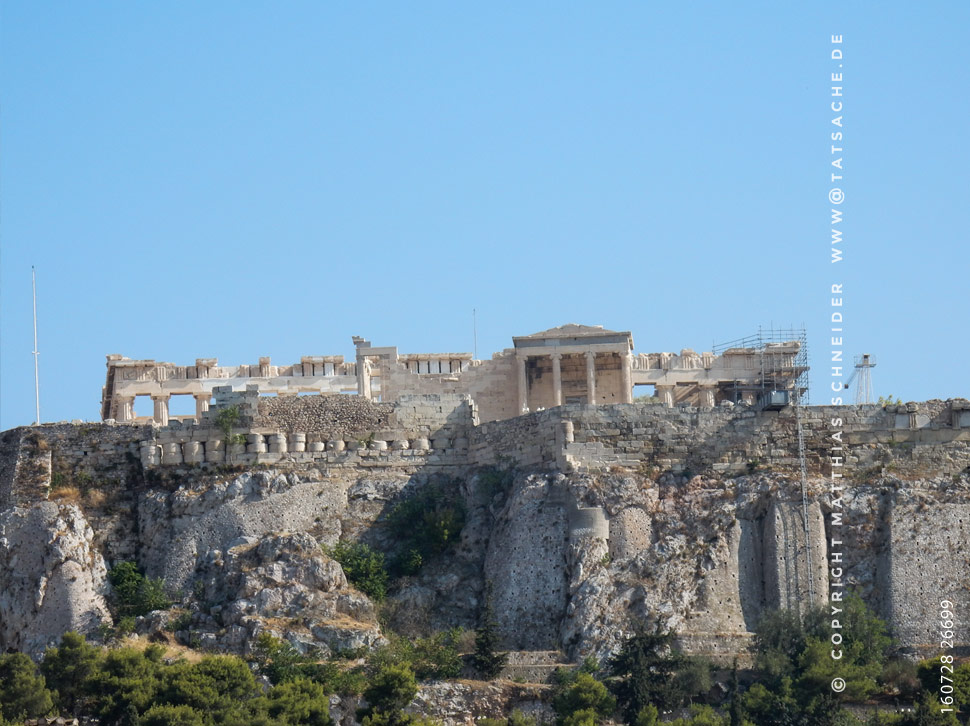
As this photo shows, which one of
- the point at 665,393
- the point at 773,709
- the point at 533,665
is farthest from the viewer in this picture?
the point at 665,393

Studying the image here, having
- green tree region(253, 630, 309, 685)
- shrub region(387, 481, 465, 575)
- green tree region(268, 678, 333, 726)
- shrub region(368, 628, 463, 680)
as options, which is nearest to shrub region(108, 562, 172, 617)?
green tree region(253, 630, 309, 685)

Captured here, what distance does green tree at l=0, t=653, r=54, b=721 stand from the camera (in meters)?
58.6

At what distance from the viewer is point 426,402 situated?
70.0 m

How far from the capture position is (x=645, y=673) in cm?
5981

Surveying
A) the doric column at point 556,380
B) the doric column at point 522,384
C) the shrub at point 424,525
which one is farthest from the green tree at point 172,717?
the doric column at point 556,380

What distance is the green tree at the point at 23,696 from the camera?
58625 mm

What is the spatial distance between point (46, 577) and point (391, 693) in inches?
446

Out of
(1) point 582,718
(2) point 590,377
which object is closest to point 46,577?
(1) point 582,718

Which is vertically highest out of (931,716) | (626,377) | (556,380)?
(626,377)

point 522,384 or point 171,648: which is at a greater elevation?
point 522,384

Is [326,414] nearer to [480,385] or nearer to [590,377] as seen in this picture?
[480,385]

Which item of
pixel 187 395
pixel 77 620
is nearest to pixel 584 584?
pixel 77 620

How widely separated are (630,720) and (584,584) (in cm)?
463

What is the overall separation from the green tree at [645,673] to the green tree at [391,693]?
15.4 ft
